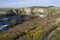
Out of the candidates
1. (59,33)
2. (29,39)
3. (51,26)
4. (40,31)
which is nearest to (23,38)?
(29,39)

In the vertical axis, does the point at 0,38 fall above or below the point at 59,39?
below

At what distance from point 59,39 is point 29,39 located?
2802mm

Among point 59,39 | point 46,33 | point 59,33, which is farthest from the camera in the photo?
point 46,33

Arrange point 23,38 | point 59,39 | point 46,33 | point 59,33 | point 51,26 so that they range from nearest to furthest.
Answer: point 59,39
point 59,33
point 23,38
point 46,33
point 51,26

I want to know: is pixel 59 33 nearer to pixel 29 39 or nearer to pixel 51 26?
pixel 29 39

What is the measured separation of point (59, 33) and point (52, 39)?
3.45ft

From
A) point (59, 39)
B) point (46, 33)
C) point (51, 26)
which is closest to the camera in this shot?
point (59, 39)

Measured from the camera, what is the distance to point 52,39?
13.7m

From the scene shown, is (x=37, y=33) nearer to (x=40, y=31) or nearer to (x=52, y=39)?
(x=40, y=31)

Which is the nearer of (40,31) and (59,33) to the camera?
(59,33)

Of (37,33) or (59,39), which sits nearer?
(59,39)

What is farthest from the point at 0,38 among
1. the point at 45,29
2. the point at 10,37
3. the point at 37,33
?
the point at 45,29

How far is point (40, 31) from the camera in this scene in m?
16.7

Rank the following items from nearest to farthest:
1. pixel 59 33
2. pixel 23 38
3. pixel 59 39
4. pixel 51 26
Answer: pixel 59 39 < pixel 59 33 < pixel 23 38 < pixel 51 26
